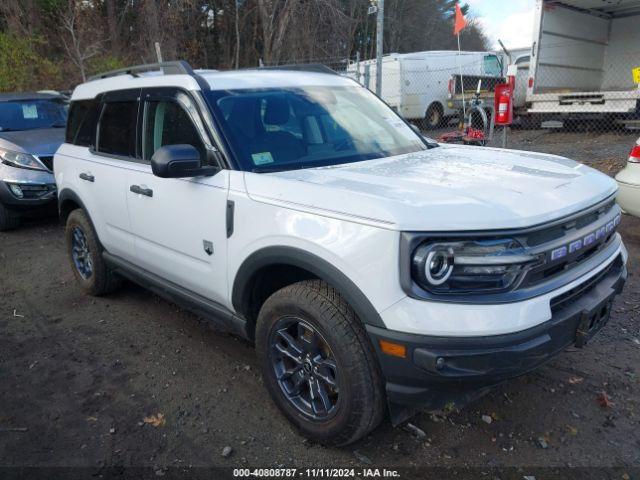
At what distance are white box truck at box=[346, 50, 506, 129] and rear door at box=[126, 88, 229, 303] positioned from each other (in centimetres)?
1245

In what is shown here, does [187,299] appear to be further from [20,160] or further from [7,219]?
[7,219]

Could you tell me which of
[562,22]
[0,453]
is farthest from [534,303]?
[562,22]

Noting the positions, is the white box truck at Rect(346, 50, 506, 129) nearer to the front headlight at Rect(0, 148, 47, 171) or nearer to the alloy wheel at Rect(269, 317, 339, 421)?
the front headlight at Rect(0, 148, 47, 171)

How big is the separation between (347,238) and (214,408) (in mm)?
1449

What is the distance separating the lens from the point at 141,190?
Answer: 11.4ft

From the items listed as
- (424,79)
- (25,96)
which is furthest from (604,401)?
(424,79)

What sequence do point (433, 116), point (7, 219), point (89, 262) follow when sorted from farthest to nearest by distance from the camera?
1. point (433, 116)
2. point (7, 219)
3. point (89, 262)

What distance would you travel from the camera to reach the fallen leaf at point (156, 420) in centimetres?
287

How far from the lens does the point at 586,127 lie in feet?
41.9

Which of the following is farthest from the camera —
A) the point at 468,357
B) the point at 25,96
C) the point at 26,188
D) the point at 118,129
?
the point at 25,96

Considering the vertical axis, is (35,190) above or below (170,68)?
below

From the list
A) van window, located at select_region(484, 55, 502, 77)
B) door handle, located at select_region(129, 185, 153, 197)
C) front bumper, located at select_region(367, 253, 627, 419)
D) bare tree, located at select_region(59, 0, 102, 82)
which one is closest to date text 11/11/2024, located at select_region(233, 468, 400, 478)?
front bumper, located at select_region(367, 253, 627, 419)

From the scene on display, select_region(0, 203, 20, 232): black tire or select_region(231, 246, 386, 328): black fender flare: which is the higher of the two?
select_region(231, 246, 386, 328): black fender flare

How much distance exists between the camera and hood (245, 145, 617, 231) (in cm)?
208
